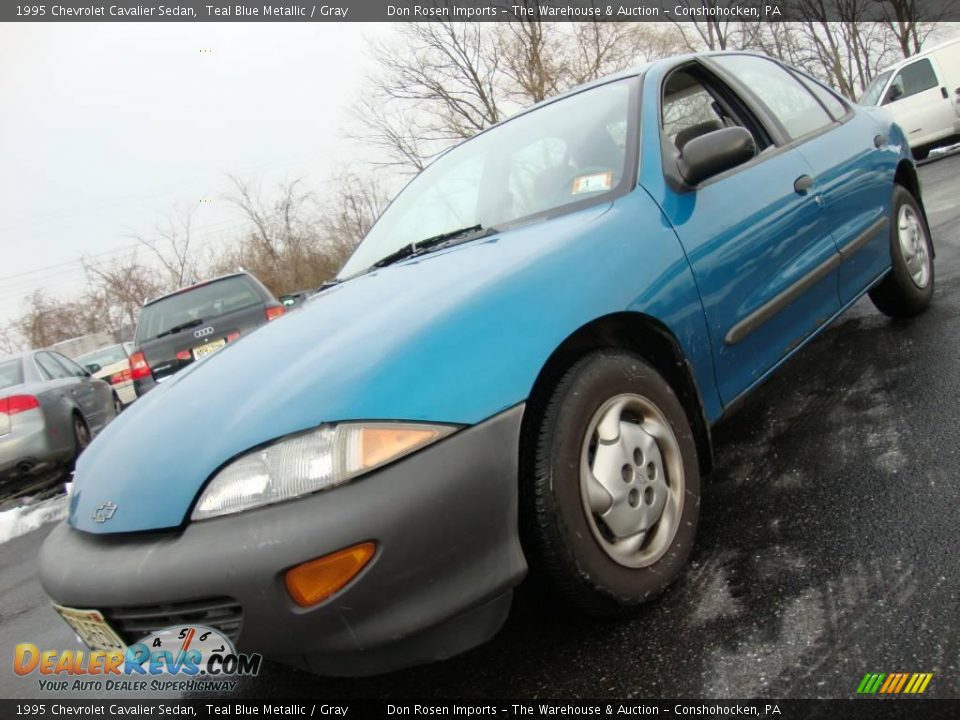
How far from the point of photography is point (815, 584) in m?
1.85

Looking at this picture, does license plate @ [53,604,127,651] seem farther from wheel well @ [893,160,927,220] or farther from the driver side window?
wheel well @ [893,160,927,220]

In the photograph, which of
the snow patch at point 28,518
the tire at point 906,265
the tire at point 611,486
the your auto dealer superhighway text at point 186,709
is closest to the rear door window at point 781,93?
the tire at point 906,265

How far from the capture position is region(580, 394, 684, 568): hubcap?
69.5 inches

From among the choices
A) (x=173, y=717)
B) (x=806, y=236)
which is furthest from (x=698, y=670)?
(x=806, y=236)

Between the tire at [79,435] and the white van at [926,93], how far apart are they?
41.2 feet

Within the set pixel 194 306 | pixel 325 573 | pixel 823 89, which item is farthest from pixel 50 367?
pixel 823 89

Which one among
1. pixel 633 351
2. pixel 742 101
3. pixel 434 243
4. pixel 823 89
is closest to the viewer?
pixel 633 351

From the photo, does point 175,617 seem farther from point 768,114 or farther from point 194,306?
point 194,306

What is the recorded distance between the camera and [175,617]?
1.51 meters

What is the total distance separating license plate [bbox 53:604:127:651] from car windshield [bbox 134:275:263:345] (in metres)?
5.35

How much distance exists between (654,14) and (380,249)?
2707cm

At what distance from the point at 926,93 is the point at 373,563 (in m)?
14.0

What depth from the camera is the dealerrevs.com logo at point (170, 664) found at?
1.52 metres

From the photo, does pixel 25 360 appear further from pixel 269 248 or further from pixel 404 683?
pixel 269 248
